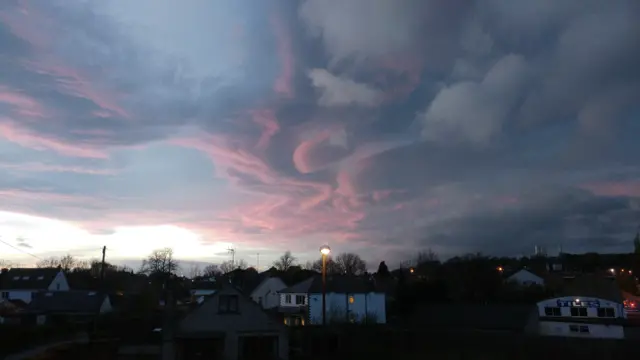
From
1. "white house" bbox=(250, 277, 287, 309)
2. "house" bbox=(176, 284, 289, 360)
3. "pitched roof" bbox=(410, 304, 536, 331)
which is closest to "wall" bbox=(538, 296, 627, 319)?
"pitched roof" bbox=(410, 304, 536, 331)

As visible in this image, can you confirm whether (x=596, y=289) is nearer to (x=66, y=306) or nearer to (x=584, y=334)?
(x=584, y=334)

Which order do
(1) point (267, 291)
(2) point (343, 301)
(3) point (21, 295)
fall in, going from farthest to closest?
(3) point (21, 295) → (1) point (267, 291) → (2) point (343, 301)

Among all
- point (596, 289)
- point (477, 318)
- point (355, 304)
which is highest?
point (596, 289)

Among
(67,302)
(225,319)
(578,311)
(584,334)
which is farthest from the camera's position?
(67,302)

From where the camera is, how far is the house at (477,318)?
1973 inches

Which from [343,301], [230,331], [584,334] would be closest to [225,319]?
[230,331]

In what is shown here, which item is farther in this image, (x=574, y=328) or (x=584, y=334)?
(x=574, y=328)

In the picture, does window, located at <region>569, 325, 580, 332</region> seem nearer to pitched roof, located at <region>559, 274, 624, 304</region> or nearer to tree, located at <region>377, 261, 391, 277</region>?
pitched roof, located at <region>559, 274, 624, 304</region>

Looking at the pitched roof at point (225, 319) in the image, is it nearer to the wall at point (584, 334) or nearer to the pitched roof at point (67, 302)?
the wall at point (584, 334)

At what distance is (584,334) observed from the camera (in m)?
52.6

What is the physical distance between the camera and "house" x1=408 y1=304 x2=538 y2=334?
164 feet

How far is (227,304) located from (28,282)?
68689mm

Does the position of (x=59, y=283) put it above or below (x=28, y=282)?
below

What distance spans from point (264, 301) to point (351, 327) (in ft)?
156
